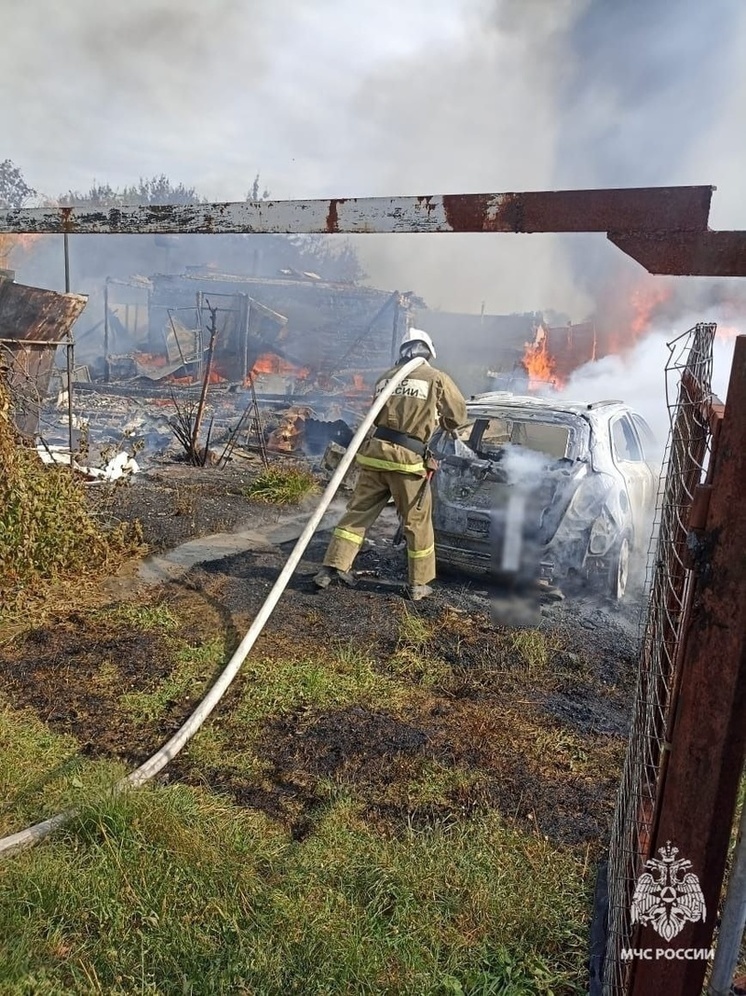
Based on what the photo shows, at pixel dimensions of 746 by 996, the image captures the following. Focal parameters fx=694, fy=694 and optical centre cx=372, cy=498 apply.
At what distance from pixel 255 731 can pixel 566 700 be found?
1793 mm

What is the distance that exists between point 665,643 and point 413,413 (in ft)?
12.6

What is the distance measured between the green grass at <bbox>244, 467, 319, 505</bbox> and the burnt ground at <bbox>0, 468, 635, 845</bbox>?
276 centimetres

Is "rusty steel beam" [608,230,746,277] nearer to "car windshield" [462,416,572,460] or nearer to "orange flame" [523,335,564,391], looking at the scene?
"car windshield" [462,416,572,460]

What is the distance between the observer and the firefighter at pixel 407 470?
5.41 m

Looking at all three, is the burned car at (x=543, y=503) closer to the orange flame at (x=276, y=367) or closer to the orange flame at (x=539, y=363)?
the orange flame at (x=539, y=363)

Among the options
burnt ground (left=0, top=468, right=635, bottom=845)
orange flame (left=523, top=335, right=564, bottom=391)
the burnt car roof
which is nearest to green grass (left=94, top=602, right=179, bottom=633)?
burnt ground (left=0, top=468, right=635, bottom=845)

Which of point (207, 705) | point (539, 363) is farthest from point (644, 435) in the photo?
point (539, 363)

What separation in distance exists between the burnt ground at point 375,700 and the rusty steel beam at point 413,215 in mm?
2274

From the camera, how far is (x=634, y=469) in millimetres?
6113

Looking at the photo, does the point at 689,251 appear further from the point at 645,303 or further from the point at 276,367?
the point at 645,303

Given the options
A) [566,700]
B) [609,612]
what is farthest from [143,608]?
[609,612]

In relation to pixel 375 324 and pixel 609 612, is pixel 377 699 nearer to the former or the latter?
pixel 609 612

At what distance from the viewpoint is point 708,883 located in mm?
1313

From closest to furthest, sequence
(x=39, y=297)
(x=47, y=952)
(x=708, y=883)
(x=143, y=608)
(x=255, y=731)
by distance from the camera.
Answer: (x=708, y=883)
(x=47, y=952)
(x=255, y=731)
(x=143, y=608)
(x=39, y=297)
